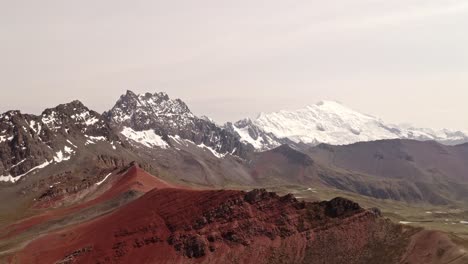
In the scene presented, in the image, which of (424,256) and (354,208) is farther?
(354,208)

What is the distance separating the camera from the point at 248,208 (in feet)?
647

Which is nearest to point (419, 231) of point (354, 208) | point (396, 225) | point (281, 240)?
point (396, 225)

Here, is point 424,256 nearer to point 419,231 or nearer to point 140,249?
point 419,231

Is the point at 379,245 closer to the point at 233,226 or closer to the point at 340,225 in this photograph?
the point at 340,225

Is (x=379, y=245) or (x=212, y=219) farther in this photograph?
(x=212, y=219)

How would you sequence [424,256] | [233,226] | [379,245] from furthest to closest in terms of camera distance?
[233,226], [379,245], [424,256]

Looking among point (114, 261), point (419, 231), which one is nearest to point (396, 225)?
point (419, 231)

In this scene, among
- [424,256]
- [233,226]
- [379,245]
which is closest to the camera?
[424,256]

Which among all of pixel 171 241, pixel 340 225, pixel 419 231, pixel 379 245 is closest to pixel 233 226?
pixel 171 241

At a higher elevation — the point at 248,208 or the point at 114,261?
the point at 248,208

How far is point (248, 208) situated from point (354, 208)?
118 ft

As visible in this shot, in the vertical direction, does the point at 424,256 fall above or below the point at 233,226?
below

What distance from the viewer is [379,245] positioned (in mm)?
177125

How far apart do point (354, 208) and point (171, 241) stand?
2474 inches
